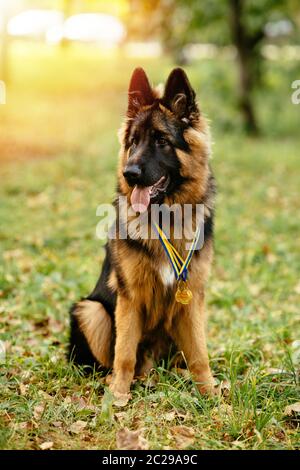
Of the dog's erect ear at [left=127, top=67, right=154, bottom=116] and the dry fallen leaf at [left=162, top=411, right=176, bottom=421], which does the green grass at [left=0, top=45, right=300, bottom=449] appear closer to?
the dry fallen leaf at [left=162, top=411, right=176, bottom=421]

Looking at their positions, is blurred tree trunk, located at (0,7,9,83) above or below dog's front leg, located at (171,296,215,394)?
above

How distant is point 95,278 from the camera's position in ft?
21.8

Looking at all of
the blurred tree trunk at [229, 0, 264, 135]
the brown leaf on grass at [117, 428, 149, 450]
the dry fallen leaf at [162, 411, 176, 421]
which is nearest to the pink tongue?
the dry fallen leaf at [162, 411, 176, 421]

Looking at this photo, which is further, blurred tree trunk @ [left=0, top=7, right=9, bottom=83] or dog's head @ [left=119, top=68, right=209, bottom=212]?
blurred tree trunk @ [left=0, top=7, right=9, bottom=83]

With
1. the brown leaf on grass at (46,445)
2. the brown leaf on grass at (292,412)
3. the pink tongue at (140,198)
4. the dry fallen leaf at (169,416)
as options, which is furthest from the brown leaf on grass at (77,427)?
the pink tongue at (140,198)

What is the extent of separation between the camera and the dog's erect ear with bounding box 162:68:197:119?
13.4 ft

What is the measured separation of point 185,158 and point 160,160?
0.18 metres

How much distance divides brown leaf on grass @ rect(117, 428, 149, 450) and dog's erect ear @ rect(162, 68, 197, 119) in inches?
81.9

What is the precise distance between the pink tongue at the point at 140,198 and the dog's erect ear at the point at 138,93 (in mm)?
584

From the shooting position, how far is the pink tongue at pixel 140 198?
4.08 metres

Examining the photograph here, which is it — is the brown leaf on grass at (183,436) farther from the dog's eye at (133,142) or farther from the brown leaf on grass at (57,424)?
the dog's eye at (133,142)

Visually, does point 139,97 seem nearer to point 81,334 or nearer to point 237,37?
point 81,334

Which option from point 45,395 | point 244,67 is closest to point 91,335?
point 45,395
